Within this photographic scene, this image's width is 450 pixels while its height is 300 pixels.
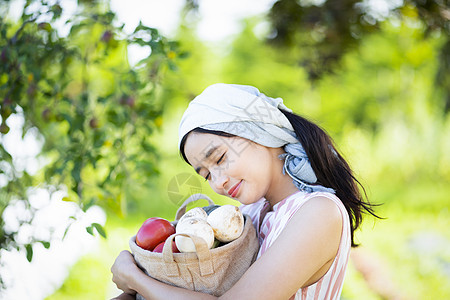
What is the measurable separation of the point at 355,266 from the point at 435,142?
11.9ft

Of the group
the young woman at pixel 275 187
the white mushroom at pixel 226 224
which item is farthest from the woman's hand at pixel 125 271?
the white mushroom at pixel 226 224

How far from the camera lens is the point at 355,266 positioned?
14.7ft

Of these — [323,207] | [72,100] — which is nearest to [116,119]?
[72,100]

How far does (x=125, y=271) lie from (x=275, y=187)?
55cm

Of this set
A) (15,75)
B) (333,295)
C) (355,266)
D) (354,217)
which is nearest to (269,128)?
(354,217)

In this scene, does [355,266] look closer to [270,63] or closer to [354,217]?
[354,217]

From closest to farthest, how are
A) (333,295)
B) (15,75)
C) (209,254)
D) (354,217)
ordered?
(209,254) → (333,295) → (354,217) → (15,75)

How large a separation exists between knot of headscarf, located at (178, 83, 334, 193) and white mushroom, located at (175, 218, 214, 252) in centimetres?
33

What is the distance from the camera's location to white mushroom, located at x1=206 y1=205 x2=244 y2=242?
124 centimetres

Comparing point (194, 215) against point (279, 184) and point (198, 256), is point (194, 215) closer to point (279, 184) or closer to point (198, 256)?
point (198, 256)

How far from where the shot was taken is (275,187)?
152 cm

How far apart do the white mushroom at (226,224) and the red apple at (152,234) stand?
13cm

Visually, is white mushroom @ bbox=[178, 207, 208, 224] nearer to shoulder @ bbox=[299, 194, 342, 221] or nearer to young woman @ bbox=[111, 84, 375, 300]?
young woman @ bbox=[111, 84, 375, 300]

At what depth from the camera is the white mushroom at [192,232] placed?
1182mm
